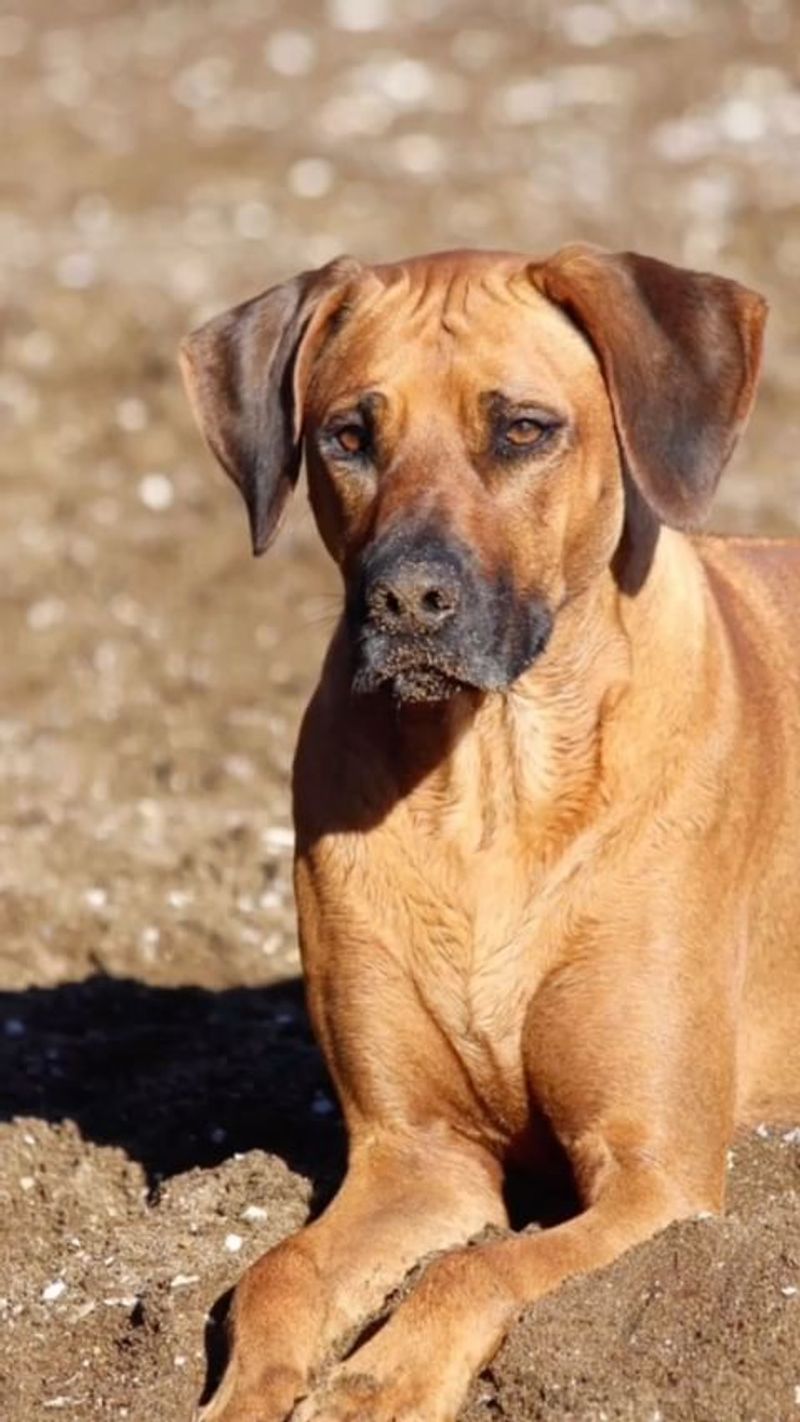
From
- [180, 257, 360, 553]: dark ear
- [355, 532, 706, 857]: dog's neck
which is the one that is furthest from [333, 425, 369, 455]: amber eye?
[355, 532, 706, 857]: dog's neck

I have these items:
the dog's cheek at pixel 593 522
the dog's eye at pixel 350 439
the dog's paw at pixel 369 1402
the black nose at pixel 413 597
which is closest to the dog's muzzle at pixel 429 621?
the black nose at pixel 413 597

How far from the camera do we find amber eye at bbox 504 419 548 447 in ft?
17.0

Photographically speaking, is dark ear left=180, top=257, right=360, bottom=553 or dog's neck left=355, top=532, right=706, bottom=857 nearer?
dog's neck left=355, top=532, right=706, bottom=857

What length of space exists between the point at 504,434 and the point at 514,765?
2.11 ft

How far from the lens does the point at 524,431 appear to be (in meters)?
5.18

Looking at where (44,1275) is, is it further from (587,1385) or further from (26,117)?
(26,117)

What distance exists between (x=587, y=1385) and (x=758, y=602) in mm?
1935

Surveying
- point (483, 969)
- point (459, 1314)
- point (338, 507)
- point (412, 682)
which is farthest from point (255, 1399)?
point (338, 507)

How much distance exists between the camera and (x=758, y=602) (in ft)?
19.7

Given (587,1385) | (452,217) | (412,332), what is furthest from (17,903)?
A: (452,217)

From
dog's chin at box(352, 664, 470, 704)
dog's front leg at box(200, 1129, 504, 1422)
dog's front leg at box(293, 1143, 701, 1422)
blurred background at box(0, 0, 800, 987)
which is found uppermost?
dog's chin at box(352, 664, 470, 704)

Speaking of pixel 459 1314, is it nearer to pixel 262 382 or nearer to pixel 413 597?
pixel 413 597

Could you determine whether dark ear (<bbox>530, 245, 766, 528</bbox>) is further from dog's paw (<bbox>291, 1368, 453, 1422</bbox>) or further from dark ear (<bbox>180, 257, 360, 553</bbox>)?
dog's paw (<bbox>291, 1368, 453, 1422</bbox>)

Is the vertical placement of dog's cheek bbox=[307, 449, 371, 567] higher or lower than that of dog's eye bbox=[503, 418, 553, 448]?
lower
